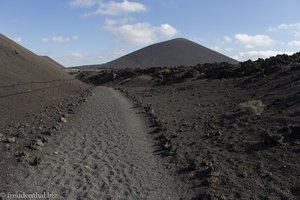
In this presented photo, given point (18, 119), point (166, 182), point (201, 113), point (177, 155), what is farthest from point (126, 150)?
point (201, 113)

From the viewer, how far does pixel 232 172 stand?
11.4 m

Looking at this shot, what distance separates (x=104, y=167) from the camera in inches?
468

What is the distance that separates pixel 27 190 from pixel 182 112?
14616 mm

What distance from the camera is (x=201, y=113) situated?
22359 millimetres

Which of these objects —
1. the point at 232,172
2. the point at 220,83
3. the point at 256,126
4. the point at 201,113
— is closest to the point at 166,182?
the point at 232,172

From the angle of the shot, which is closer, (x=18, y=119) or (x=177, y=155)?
(x=177, y=155)

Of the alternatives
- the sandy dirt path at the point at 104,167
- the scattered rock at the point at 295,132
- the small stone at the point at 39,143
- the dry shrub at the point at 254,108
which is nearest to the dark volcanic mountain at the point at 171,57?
the dry shrub at the point at 254,108

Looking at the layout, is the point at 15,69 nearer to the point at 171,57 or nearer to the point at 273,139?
the point at 273,139

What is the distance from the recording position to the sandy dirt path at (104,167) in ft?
32.5

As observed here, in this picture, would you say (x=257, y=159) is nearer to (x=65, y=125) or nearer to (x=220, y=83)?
(x=65, y=125)

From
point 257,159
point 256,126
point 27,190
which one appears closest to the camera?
point 27,190

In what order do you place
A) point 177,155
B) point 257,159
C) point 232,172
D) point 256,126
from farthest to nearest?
point 256,126, point 177,155, point 257,159, point 232,172

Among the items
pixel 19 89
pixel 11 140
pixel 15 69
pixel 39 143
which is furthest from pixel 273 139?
pixel 15 69

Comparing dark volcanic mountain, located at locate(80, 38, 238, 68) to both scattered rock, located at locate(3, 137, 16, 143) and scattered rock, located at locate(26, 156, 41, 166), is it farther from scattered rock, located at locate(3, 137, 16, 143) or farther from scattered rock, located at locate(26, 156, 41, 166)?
scattered rock, located at locate(26, 156, 41, 166)
